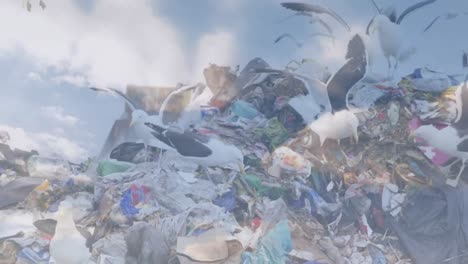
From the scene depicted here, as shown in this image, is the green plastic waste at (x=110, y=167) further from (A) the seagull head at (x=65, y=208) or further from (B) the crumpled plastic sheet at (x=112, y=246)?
(B) the crumpled plastic sheet at (x=112, y=246)

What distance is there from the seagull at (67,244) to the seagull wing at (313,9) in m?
2.76

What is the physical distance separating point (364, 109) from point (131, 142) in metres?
2.23

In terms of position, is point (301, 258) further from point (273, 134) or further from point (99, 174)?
point (99, 174)

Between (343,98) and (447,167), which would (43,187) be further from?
(447,167)

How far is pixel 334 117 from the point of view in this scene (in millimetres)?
4754

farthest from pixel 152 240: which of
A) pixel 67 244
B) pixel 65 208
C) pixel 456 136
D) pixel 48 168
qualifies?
pixel 456 136

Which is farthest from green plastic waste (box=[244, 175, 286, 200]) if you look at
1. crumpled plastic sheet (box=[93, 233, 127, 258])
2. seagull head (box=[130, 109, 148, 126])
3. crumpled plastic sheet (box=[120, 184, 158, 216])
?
crumpled plastic sheet (box=[93, 233, 127, 258])

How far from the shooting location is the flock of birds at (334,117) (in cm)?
462

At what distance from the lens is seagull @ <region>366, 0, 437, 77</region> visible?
16.0 ft

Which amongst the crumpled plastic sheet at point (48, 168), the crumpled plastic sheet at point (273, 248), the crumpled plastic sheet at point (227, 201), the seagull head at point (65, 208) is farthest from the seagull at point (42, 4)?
the crumpled plastic sheet at point (273, 248)

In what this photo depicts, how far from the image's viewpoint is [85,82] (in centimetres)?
455

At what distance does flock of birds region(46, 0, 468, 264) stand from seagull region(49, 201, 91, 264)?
100 cm

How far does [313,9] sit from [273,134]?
4.12 feet

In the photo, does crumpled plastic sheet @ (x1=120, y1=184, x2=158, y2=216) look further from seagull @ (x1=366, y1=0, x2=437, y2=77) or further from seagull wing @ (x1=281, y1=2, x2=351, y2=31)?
seagull @ (x1=366, y1=0, x2=437, y2=77)
